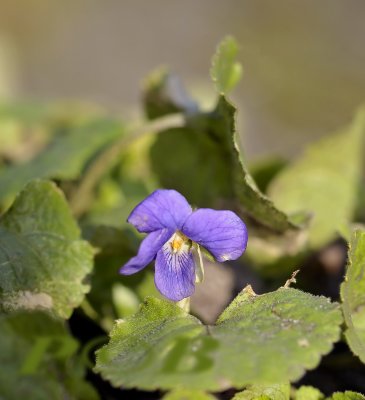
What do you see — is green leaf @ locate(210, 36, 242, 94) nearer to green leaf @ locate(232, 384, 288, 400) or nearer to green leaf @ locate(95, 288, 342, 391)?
green leaf @ locate(95, 288, 342, 391)

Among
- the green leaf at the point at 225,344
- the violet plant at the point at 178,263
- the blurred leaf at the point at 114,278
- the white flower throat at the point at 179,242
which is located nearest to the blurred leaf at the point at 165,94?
the violet plant at the point at 178,263

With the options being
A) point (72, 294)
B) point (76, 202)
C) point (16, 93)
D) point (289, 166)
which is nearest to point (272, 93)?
point (16, 93)

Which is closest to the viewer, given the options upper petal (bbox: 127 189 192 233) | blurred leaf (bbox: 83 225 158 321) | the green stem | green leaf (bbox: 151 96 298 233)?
upper petal (bbox: 127 189 192 233)

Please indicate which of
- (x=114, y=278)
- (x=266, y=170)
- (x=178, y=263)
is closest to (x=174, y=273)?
(x=178, y=263)

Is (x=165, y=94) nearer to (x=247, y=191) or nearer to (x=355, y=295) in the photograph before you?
(x=247, y=191)

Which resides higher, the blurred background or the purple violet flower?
the purple violet flower

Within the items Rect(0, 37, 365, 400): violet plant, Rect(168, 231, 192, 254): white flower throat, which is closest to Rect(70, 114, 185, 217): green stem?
Rect(0, 37, 365, 400): violet plant
